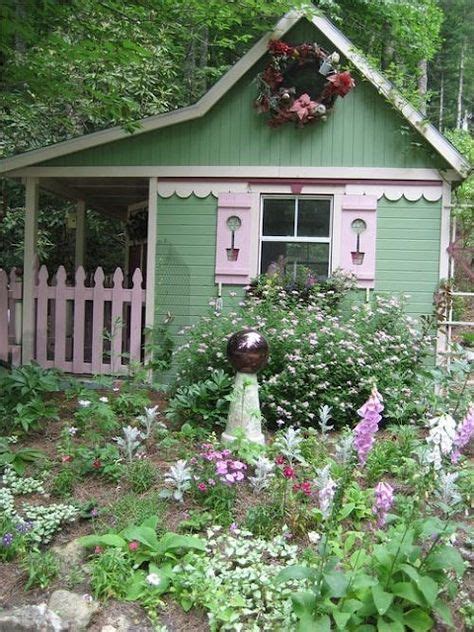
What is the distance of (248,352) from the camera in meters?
4.63

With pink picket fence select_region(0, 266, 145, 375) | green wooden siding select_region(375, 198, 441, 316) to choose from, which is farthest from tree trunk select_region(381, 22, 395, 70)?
pink picket fence select_region(0, 266, 145, 375)

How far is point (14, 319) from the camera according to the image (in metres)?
7.99

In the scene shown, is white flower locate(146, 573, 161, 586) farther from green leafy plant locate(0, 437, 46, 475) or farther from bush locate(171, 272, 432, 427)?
bush locate(171, 272, 432, 427)

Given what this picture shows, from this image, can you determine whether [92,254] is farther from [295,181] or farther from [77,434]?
[77,434]

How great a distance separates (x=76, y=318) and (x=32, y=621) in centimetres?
501

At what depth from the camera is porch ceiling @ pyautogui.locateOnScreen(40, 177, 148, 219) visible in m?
8.34

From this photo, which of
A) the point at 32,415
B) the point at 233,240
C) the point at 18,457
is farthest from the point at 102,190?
the point at 18,457

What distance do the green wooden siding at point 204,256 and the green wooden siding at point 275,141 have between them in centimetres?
54

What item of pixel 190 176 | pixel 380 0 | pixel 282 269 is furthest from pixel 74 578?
pixel 380 0

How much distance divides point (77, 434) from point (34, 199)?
163 inches

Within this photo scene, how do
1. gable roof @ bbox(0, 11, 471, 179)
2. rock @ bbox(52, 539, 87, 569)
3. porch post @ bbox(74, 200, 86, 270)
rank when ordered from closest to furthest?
rock @ bbox(52, 539, 87, 569) < gable roof @ bbox(0, 11, 471, 179) < porch post @ bbox(74, 200, 86, 270)

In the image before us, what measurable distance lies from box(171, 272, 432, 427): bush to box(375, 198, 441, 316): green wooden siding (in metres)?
0.58

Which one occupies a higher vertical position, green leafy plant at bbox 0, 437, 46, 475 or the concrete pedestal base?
the concrete pedestal base

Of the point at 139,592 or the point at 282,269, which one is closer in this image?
the point at 139,592
